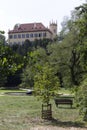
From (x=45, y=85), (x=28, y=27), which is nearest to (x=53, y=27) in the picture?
(x=28, y=27)

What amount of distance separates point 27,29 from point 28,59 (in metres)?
146

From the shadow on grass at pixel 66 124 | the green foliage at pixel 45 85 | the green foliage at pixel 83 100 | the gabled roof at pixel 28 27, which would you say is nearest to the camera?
the green foliage at pixel 83 100

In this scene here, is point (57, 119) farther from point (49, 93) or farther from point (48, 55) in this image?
point (48, 55)

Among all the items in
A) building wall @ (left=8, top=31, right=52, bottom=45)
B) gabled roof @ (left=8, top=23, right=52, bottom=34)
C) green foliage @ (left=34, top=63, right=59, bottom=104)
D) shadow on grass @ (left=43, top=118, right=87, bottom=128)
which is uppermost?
gabled roof @ (left=8, top=23, right=52, bottom=34)

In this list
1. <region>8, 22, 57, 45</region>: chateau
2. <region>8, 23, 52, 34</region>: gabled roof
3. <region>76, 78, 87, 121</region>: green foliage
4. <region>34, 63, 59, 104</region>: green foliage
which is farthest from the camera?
<region>8, 23, 52, 34</region>: gabled roof

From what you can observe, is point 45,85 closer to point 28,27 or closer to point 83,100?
point 83,100

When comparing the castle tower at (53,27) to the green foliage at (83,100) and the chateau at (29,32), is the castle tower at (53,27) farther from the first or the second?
the green foliage at (83,100)

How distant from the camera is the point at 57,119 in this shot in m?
24.3

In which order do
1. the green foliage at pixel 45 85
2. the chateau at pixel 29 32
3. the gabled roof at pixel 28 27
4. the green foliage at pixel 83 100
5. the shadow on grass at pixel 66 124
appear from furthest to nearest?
the gabled roof at pixel 28 27 → the chateau at pixel 29 32 → the green foliage at pixel 45 85 → the shadow on grass at pixel 66 124 → the green foliage at pixel 83 100

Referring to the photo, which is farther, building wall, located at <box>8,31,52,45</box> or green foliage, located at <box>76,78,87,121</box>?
building wall, located at <box>8,31,52,45</box>

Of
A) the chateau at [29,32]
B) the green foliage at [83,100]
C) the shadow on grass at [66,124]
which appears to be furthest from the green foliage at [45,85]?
the chateau at [29,32]

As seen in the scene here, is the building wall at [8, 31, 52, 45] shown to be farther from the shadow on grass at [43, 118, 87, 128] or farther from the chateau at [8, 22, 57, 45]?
the shadow on grass at [43, 118, 87, 128]

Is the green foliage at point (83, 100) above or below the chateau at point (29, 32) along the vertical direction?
below

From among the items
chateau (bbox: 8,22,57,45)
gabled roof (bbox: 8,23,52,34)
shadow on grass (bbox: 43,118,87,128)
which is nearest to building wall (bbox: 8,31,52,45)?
chateau (bbox: 8,22,57,45)
